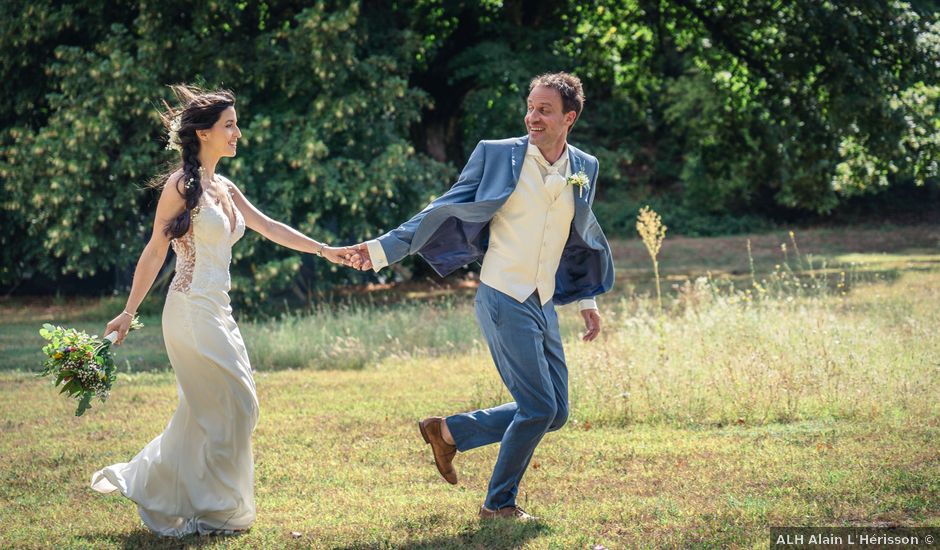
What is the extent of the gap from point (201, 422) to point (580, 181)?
2.37 m

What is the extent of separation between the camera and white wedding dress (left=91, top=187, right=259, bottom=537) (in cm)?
596

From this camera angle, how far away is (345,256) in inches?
261

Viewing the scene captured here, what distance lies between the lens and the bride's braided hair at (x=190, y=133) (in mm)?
5988

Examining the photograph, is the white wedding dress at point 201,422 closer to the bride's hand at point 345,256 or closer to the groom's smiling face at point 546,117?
the bride's hand at point 345,256

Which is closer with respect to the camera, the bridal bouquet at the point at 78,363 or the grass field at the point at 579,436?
the bridal bouquet at the point at 78,363

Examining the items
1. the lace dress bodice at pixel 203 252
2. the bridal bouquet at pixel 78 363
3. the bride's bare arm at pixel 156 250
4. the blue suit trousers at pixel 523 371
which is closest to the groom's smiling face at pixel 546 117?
the blue suit trousers at pixel 523 371

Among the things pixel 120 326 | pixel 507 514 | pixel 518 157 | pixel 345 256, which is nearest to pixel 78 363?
pixel 120 326

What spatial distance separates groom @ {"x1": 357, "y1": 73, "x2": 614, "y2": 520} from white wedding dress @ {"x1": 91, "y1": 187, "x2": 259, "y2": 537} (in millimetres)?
898

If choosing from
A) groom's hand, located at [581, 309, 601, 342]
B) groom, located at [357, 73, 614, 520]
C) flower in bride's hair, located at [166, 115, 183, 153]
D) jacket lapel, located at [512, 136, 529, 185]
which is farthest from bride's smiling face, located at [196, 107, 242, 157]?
groom's hand, located at [581, 309, 601, 342]

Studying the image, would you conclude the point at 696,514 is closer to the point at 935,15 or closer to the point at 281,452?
the point at 281,452

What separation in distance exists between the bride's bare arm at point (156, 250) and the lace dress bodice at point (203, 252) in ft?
0.34

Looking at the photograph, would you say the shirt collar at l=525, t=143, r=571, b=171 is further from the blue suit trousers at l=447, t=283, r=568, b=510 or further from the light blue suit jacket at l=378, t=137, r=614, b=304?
the blue suit trousers at l=447, t=283, r=568, b=510

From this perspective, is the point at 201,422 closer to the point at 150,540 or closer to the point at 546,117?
the point at 150,540

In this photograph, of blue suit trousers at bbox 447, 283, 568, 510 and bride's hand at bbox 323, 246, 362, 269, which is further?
bride's hand at bbox 323, 246, 362, 269
